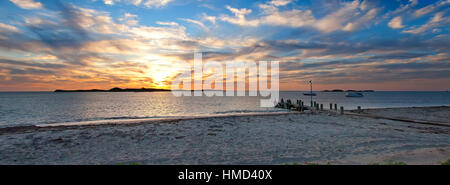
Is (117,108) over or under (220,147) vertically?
under

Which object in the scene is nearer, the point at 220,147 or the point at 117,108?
the point at 220,147

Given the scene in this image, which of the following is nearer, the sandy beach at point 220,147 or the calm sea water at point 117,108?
the sandy beach at point 220,147

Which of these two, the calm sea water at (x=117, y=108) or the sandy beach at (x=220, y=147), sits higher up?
the sandy beach at (x=220, y=147)

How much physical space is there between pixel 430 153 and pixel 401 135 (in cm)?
562

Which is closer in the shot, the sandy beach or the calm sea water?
the sandy beach

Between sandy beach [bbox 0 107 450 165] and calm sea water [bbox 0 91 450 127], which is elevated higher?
sandy beach [bbox 0 107 450 165]

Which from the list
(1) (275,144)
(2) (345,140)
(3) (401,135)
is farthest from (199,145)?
(3) (401,135)
